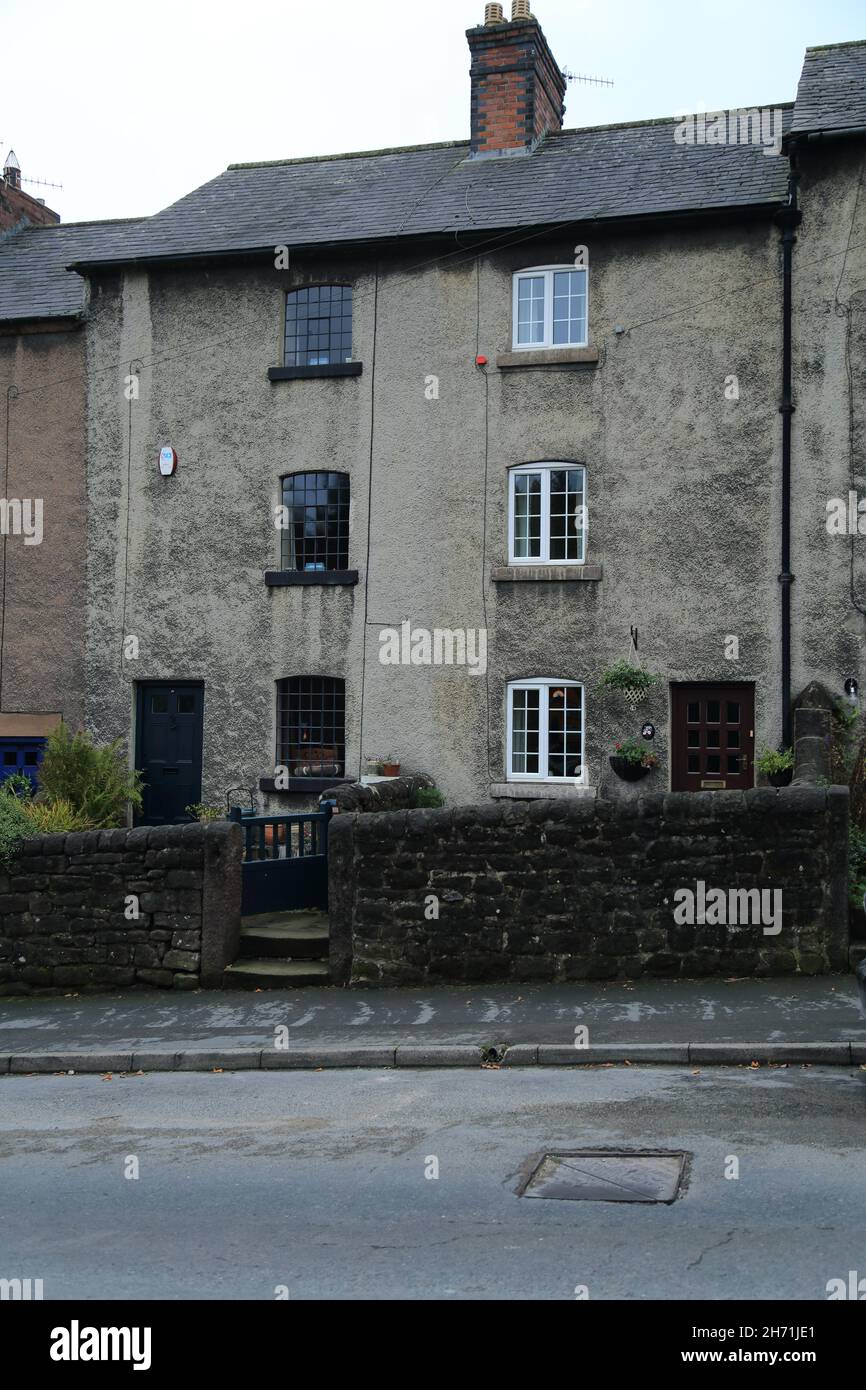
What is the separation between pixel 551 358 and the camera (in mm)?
17938

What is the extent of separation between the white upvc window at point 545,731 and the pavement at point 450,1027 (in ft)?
20.6

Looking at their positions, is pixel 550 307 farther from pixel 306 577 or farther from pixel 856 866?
pixel 856 866

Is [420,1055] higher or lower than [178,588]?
lower

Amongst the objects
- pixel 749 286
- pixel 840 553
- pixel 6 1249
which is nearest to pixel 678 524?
pixel 840 553

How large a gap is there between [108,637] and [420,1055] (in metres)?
11.7

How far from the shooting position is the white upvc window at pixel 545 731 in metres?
17.8

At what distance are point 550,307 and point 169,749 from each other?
28.0 feet

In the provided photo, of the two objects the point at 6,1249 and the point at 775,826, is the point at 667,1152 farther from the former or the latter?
the point at 775,826

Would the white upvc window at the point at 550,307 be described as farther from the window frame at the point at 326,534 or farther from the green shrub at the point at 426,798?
the green shrub at the point at 426,798

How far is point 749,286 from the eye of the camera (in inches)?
680

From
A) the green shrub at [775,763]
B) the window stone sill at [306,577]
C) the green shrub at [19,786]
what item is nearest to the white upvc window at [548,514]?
the window stone sill at [306,577]

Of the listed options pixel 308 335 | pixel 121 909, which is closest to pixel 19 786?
pixel 121 909

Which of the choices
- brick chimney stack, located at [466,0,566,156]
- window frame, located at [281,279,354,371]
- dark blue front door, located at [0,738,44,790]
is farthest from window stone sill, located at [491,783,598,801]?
brick chimney stack, located at [466,0,566,156]
